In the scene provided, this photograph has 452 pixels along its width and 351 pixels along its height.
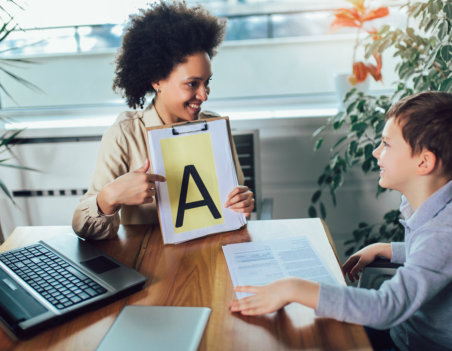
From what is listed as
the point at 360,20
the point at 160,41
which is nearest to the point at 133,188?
the point at 160,41

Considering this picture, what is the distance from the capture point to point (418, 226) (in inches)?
38.3

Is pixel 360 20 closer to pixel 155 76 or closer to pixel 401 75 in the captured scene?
pixel 401 75

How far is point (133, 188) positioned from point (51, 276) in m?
0.28

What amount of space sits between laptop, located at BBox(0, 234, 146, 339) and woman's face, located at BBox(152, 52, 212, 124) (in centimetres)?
52

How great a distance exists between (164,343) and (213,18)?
3.51ft

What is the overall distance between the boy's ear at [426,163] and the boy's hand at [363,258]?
0.97 ft

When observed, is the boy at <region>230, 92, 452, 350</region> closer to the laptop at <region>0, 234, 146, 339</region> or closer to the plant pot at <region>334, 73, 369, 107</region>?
the laptop at <region>0, 234, 146, 339</region>

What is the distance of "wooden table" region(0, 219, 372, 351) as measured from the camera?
758 mm

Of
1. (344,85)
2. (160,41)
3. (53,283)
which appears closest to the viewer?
(53,283)

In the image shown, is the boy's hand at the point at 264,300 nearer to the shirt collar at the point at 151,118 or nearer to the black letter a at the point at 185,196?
the black letter a at the point at 185,196

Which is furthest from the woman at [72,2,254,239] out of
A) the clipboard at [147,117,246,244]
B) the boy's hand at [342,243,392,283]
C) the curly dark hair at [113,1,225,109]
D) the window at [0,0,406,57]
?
the window at [0,0,406,57]

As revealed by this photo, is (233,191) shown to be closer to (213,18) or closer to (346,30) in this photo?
(213,18)

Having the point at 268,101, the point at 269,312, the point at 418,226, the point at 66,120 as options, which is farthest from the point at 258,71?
the point at 269,312

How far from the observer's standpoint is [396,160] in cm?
100
